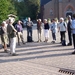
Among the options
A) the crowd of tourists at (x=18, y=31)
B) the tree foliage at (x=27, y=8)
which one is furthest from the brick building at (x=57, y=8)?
the crowd of tourists at (x=18, y=31)

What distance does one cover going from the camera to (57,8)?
81375mm

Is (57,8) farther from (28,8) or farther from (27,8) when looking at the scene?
(27,8)

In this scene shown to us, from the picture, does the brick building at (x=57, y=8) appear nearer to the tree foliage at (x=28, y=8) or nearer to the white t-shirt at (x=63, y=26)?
the tree foliage at (x=28, y=8)

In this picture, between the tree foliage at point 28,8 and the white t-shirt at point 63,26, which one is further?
the tree foliage at point 28,8

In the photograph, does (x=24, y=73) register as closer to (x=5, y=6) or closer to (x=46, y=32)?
(x=46, y=32)

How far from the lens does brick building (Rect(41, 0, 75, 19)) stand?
265ft

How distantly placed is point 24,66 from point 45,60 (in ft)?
5.47

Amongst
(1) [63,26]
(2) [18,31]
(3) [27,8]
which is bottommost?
(2) [18,31]

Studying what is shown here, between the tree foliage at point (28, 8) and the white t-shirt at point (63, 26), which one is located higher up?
the tree foliage at point (28, 8)

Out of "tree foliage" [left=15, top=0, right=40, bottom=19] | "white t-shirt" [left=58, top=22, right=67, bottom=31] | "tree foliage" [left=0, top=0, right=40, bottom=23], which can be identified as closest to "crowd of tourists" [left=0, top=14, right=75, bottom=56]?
"white t-shirt" [left=58, top=22, right=67, bottom=31]

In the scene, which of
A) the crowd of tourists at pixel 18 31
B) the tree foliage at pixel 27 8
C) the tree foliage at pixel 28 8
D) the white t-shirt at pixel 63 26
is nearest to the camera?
the crowd of tourists at pixel 18 31

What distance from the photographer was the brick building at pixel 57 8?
80812 millimetres

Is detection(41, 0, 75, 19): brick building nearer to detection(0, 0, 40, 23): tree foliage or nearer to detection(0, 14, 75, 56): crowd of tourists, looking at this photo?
detection(0, 0, 40, 23): tree foliage

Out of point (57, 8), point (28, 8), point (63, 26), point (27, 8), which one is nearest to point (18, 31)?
point (63, 26)
